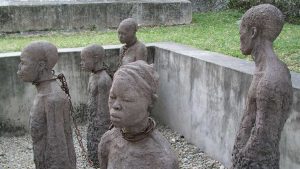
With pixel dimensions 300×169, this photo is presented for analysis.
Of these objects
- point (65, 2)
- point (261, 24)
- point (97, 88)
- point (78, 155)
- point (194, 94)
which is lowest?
point (78, 155)

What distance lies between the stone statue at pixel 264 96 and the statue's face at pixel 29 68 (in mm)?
2077

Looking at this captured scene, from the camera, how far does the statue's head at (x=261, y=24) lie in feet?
14.0

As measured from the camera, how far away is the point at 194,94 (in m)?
7.86

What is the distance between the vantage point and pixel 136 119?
114 inches

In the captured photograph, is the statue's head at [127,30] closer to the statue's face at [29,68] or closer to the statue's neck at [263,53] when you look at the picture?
the statue's face at [29,68]

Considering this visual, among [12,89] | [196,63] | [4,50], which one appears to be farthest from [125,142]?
[4,50]

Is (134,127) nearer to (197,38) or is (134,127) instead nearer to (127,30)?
(127,30)

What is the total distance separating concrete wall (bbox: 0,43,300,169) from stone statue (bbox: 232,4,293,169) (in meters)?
1.22

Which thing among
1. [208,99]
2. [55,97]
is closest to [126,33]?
[208,99]

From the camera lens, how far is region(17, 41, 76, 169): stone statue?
462cm

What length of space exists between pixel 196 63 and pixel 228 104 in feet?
4.06

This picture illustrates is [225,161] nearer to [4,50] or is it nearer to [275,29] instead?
[275,29]

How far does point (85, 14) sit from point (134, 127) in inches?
433

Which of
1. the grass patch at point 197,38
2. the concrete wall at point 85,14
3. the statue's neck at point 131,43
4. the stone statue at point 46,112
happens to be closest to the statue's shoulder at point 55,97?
the stone statue at point 46,112
